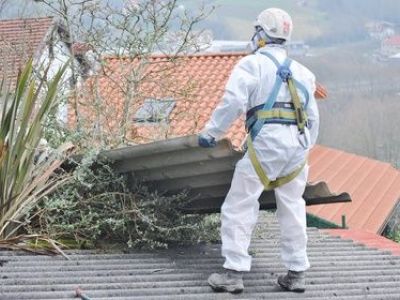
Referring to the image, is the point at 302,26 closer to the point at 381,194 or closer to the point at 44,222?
the point at 381,194

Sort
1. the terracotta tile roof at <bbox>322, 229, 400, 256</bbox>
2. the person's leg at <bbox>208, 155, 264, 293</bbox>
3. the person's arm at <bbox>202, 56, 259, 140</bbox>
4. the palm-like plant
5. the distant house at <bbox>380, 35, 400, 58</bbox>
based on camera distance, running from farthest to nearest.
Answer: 1. the distant house at <bbox>380, 35, 400, 58</bbox>
2. the terracotta tile roof at <bbox>322, 229, 400, 256</bbox>
3. the palm-like plant
4. the person's leg at <bbox>208, 155, 264, 293</bbox>
5. the person's arm at <bbox>202, 56, 259, 140</bbox>

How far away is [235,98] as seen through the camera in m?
3.47

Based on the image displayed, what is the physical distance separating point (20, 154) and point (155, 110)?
8.12 feet

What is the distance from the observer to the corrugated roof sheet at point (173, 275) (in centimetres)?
336

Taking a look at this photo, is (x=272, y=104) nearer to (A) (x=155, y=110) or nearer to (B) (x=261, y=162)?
(B) (x=261, y=162)

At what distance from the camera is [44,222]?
409cm

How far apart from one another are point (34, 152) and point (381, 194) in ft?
39.8

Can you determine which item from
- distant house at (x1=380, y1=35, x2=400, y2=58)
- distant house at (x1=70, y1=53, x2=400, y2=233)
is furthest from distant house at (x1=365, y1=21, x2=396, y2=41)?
distant house at (x1=70, y1=53, x2=400, y2=233)

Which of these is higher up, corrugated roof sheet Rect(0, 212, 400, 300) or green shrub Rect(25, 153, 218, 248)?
green shrub Rect(25, 153, 218, 248)

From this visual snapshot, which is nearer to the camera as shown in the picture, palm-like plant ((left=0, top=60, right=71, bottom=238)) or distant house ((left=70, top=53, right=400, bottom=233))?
palm-like plant ((left=0, top=60, right=71, bottom=238))

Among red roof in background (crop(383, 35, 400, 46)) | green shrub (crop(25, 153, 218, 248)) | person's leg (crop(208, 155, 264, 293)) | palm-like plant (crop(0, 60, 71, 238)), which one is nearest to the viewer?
person's leg (crop(208, 155, 264, 293))

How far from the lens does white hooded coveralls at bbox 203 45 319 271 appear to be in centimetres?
352

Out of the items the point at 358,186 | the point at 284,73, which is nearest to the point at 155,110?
the point at 284,73

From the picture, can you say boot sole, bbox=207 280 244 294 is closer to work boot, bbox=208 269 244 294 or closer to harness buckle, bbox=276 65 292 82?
work boot, bbox=208 269 244 294
